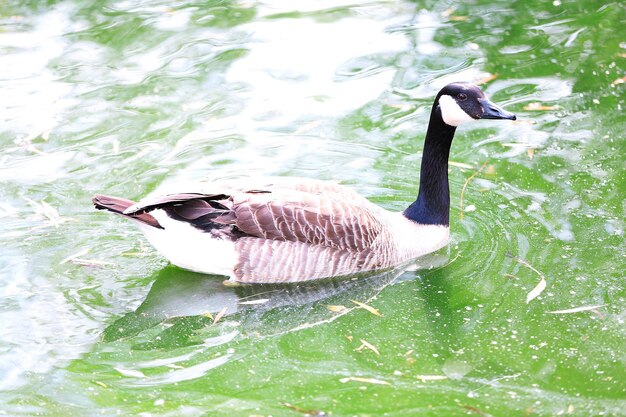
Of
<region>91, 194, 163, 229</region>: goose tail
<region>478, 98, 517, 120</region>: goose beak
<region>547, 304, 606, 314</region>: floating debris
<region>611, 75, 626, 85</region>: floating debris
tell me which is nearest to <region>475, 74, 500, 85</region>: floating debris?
<region>611, 75, 626, 85</region>: floating debris

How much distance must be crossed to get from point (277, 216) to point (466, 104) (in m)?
1.50

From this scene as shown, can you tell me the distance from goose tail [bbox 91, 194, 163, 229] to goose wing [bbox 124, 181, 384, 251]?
0.13 metres

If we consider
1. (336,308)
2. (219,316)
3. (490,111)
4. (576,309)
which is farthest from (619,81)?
(219,316)

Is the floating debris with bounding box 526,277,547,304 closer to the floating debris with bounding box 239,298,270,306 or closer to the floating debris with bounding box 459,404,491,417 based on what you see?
the floating debris with bounding box 459,404,491,417

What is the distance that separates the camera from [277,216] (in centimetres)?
662

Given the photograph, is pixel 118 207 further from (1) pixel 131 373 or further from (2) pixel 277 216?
(1) pixel 131 373

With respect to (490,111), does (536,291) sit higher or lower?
lower

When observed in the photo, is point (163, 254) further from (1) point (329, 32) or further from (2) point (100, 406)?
(1) point (329, 32)

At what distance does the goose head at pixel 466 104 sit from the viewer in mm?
6703

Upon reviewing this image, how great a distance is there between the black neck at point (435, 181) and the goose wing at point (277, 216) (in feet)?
1.52

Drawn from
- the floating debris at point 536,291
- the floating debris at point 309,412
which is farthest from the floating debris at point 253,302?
the floating debris at point 536,291

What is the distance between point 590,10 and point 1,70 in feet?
19.8

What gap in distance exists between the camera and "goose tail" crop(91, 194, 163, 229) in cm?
631

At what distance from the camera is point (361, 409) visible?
527 cm
